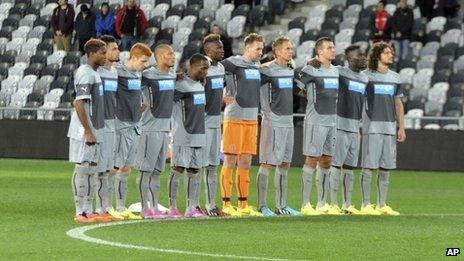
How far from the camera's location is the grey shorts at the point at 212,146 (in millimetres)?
18516

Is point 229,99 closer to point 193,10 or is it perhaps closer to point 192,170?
point 192,170

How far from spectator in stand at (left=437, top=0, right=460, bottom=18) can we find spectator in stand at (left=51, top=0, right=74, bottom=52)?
29.7 ft

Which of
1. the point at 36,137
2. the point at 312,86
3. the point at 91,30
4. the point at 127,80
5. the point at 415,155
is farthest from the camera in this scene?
the point at 91,30

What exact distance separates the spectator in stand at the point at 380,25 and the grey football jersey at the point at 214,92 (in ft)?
47.6

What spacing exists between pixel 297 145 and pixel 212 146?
12.5 metres

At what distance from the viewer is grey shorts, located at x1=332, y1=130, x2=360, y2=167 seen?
19.5m

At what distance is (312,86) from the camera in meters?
19.4

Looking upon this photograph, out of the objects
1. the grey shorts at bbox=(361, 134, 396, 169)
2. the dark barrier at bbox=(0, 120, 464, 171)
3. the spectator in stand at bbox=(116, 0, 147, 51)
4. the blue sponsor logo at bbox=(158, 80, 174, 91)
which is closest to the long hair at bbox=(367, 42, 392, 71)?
the grey shorts at bbox=(361, 134, 396, 169)

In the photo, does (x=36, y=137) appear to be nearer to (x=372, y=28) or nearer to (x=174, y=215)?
(x=372, y=28)

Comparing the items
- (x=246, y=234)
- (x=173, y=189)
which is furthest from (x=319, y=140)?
(x=246, y=234)

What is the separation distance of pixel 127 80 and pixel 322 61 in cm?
279

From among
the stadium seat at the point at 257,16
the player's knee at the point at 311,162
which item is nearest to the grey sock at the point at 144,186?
the player's knee at the point at 311,162

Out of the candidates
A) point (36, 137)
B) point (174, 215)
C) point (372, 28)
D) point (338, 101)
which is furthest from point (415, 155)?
point (174, 215)

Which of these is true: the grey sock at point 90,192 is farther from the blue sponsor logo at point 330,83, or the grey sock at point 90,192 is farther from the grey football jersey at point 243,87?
the blue sponsor logo at point 330,83
